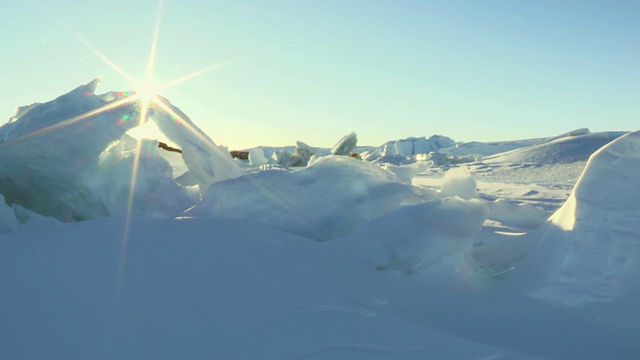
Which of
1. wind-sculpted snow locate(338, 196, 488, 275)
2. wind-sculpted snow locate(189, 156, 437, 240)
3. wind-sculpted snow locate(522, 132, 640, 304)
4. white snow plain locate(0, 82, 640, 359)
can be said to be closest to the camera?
white snow plain locate(0, 82, 640, 359)

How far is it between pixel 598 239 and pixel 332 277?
0.77 meters

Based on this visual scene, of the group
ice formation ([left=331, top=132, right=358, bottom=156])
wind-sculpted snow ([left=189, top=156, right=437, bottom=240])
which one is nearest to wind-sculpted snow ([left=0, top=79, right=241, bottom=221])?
wind-sculpted snow ([left=189, top=156, right=437, bottom=240])

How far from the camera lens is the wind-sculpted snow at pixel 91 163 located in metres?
2.44

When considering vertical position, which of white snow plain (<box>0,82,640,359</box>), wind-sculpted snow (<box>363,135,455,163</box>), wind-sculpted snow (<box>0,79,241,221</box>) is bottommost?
Answer: white snow plain (<box>0,82,640,359</box>)

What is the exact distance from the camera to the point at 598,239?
1.36 metres

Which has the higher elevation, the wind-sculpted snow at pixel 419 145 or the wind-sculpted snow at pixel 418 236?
the wind-sculpted snow at pixel 419 145

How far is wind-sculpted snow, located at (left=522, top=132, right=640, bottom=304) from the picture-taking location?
1.28 m

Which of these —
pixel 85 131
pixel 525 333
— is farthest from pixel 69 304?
pixel 85 131

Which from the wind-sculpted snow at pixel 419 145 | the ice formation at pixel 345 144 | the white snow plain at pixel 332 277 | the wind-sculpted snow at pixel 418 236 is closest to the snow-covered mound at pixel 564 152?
the ice formation at pixel 345 144

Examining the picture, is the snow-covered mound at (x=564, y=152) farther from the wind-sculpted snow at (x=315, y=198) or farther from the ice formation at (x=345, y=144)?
the wind-sculpted snow at (x=315, y=198)

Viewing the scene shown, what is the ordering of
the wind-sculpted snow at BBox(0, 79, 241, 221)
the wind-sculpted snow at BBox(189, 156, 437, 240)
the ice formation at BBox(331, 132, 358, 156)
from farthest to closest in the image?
the ice formation at BBox(331, 132, 358, 156)
the wind-sculpted snow at BBox(0, 79, 241, 221)
the wind-sculpted snow at BBox(189, 156, 437, 240)

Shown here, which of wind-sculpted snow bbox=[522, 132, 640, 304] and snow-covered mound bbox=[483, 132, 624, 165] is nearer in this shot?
wind-sculpted snow bbox=[522, 132, 640, 304]

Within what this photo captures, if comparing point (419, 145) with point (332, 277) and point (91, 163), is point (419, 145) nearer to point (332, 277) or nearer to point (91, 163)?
point (91, 163)

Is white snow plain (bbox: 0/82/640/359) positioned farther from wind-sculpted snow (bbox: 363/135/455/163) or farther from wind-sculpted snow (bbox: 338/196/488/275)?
wind-sculpted snow (bbox: 363/135/455/163)
